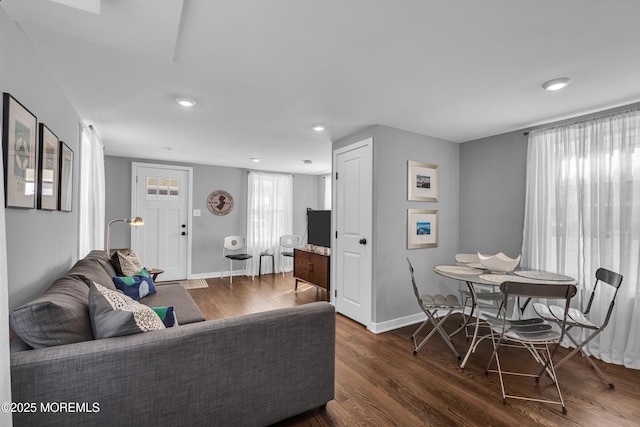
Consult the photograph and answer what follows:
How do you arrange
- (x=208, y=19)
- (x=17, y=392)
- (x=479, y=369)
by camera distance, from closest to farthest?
(x=17, y=392) < (x=208, y=19) < (x=479, y=369)

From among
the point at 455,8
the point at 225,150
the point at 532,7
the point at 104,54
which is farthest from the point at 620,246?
the point at 225,150

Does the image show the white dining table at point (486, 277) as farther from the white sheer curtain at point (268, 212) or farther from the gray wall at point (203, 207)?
the gray wall at point (203, 207)

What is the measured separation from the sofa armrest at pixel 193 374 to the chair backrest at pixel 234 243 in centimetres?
448

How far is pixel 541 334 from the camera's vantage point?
216 centimetres

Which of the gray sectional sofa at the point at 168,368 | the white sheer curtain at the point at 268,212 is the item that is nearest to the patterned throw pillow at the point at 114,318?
the gray sectional sofa at the point at 168,368

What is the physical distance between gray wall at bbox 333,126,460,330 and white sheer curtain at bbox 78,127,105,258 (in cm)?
296

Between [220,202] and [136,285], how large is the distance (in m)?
3.45

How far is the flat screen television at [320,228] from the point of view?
4.61 m

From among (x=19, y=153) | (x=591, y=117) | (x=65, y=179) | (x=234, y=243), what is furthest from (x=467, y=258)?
(x=234, y=243)

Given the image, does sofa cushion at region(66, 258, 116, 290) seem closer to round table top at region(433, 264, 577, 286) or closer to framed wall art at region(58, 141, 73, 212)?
framed wall art at region(58, 141, 73, 212)

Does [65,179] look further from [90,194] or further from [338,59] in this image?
[338,59]

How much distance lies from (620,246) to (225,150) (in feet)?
15.8

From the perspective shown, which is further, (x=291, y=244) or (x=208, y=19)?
(x=291, y=244)

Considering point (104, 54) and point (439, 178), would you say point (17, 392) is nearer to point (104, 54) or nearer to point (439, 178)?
point (104, 54)
